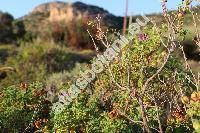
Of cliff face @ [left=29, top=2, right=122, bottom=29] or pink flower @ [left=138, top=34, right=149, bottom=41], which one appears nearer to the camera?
→ pink flower @ [left=138, top=34, right=149, bottom=41]

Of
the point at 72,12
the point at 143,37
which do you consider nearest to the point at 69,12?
the point at 72,12

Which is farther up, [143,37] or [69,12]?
[143,37]

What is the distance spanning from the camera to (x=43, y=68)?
1530 centimetres

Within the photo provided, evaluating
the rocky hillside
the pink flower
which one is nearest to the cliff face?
the rocky hillside

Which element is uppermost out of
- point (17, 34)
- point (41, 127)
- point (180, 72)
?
point (180, 72)

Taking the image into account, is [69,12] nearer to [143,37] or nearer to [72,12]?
[72,12]

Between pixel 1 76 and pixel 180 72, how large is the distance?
8542 millimetres

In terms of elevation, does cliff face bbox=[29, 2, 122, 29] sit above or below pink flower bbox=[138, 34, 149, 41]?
below

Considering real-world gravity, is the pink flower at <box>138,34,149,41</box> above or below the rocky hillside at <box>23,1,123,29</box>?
above

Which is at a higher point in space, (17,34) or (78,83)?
(78,83)

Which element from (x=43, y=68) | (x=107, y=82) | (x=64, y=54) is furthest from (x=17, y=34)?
(x=107, y=82)

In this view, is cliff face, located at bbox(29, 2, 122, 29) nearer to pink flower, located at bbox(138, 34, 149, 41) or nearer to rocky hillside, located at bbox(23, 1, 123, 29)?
rocky hillside, located at bbox(23, 1, 123, 29)

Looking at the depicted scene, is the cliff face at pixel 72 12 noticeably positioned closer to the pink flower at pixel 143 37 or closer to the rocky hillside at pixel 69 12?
the rocky hillside at pixel 69 12

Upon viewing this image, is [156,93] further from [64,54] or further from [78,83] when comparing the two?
[64,54]
